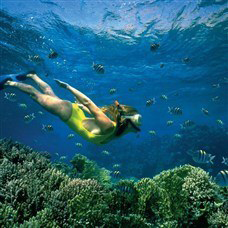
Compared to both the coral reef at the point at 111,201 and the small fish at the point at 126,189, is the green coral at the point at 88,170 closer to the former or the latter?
the coral reef at the point at 111,201

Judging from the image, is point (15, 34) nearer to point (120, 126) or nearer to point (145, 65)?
point (145, 65)

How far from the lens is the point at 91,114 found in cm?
524

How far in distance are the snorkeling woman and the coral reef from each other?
1080 mm

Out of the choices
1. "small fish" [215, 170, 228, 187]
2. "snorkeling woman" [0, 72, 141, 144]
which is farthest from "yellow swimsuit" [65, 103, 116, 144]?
"small fish" [215, 170, 228, 187]

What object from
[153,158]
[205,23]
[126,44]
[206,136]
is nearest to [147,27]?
[126,44]

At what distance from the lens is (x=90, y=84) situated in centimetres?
3522

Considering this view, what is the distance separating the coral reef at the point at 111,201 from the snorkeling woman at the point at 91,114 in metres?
1.08

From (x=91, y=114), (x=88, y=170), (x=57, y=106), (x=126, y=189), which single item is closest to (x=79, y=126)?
(x=91, y=114)

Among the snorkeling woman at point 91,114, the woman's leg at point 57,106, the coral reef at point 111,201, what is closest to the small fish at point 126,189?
the coral reef at point 111,201

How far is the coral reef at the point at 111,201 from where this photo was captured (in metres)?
3.73

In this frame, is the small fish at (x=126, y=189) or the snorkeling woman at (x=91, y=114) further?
the small fish at (x=126, y=189)

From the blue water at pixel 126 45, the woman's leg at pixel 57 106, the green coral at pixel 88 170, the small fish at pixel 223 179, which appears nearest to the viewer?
the woman's leg at pixel 57 106

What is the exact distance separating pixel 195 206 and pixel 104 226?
1.90 meters

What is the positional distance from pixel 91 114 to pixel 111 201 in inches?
76.5
